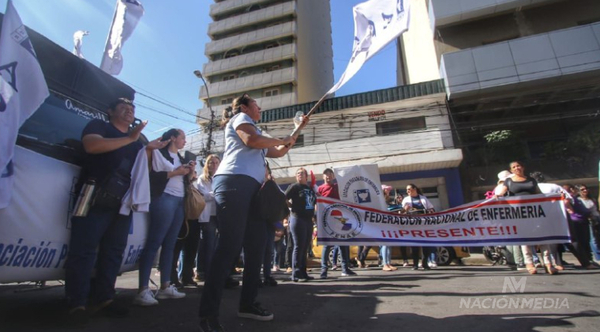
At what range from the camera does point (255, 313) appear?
2.16 metres

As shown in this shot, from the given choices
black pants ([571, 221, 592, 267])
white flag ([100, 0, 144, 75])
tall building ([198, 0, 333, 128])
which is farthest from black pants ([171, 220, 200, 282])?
tall building ([198, 0, 333, 128])

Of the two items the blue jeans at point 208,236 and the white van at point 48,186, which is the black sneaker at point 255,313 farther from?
the blue jeans at point 208,236

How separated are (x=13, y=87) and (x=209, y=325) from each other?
1.95 m

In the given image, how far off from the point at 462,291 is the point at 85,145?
12.2 ft

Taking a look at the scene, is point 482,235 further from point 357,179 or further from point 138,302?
point 138,302

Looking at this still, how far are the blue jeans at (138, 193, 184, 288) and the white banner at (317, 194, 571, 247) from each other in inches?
103

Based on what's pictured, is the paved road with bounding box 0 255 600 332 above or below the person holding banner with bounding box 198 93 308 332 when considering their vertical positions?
below

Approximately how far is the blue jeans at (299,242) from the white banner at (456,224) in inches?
22.5

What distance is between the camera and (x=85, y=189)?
7.29ft

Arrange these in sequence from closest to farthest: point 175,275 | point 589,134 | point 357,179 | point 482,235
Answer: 1. point 175,275
2. point 482,235
3. point 357,179
4. point 589,134

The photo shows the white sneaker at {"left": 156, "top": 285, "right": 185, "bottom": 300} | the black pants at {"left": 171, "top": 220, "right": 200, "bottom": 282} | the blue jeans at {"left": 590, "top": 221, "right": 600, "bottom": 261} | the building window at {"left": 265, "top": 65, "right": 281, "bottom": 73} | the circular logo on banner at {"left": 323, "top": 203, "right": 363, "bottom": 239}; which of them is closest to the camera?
the white sneaker at {"left": 156, "top": 285, "right": 185, "bottom": 300}

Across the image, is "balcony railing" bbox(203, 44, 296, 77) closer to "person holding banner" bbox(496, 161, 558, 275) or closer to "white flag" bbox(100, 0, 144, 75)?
"white flag" bbox(100, 0, 144, 75)

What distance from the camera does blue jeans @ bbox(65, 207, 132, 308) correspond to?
6.93 ft

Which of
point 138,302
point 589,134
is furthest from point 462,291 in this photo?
point 589,134
